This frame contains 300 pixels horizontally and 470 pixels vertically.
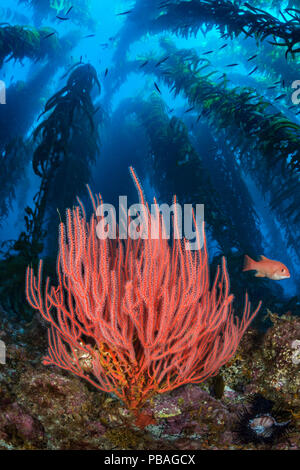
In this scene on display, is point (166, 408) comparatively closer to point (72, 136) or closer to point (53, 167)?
point (53, 167)

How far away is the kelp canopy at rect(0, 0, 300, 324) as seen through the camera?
465 centimetres

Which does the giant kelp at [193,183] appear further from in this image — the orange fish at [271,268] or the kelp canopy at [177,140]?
the orange fish at [271,268]

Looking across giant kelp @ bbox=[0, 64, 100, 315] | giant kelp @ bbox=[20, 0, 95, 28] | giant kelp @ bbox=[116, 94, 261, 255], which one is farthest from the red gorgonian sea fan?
giant kelp @ bbox=[20, 0, 95, 28]

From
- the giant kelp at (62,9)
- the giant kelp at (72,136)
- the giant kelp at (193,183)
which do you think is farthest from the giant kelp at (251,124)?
the giant kelp at (62,9)

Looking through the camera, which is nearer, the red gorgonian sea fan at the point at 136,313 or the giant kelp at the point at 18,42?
the red gorgonian sea fan at the point at 136,313

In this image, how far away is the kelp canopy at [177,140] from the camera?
15.3ft

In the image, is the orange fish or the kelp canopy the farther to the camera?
the kelp canopy

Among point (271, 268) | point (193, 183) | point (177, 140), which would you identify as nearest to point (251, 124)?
point (193, 183)

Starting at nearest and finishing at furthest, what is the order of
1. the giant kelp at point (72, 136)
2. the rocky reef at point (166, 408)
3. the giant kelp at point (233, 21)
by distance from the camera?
the rocky reef at point (166, 408)
the giant kelp at point (233, 21)
the giant kelp at point (72, 136)

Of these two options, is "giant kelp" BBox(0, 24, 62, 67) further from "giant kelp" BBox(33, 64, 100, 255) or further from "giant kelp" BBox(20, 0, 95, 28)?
"giant kelp" BBox(20, 0, 95, 28)

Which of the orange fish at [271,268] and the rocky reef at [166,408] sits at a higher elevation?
the orange fish at [271,268]

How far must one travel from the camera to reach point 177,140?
7355 mm

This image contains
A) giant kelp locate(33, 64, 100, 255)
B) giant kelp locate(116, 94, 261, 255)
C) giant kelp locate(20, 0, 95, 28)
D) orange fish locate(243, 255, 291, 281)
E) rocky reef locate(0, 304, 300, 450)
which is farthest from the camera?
giant kelp locate(20, 0, 95, 28)

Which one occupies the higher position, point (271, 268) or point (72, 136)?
point (72, 136)
